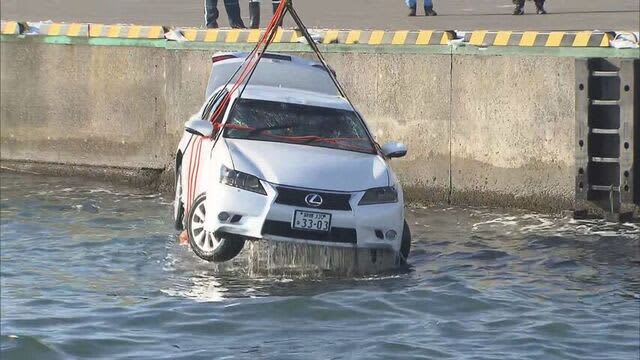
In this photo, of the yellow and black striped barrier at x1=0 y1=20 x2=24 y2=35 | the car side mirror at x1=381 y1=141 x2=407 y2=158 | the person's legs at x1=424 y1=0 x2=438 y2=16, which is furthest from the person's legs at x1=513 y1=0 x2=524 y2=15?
the car side mirror at x1=381 y1=141 x2=407 y2=158

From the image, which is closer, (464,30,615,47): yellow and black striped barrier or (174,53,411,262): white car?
(174,53,411,262): white car

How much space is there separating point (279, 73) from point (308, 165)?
8.81 feet

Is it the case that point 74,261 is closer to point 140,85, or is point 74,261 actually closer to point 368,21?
point 140,85

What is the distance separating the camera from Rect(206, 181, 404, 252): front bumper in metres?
14.7

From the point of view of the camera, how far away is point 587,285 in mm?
15562

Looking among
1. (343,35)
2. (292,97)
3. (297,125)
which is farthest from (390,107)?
(297,125)

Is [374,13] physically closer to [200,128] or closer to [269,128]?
[269,128]

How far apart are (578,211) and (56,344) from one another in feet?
29.9

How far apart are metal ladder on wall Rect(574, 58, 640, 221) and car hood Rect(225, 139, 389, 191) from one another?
4.61 m

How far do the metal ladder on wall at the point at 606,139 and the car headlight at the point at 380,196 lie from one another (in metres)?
4.82

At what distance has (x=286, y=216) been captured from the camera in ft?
48.2

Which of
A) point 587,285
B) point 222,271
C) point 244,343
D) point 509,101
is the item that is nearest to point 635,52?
point 509,101

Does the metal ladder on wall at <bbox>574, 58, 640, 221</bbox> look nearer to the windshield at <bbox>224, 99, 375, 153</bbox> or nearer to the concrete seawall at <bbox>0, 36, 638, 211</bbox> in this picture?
the concrete seawall at <bbox>0, 36, 638, 211</bbox>

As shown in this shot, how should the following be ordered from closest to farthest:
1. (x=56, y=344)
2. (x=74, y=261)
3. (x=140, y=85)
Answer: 1. (x=56, y=344)
2. (x=74, y=261)
3. (x=140, y=85)
